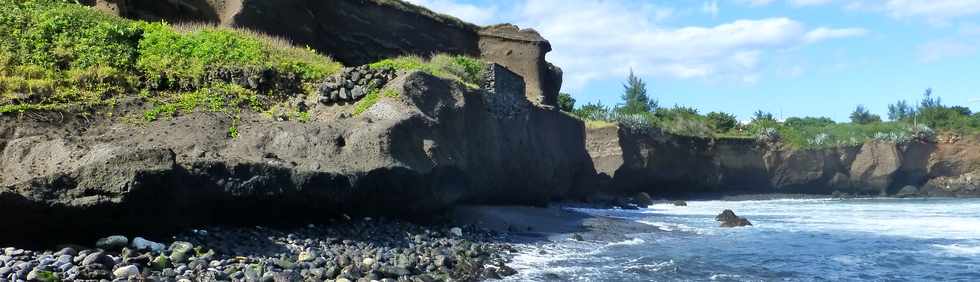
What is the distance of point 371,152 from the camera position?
13.5 m

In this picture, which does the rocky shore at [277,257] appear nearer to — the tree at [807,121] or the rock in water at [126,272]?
the rock in water at [126,272]

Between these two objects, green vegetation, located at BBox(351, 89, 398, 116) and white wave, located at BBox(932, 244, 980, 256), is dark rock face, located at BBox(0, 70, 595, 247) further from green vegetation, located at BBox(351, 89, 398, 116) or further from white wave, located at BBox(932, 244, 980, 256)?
white wave, located at BBox(932, 244, 980, 256)

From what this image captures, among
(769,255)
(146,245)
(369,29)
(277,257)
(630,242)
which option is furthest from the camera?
(369,29)

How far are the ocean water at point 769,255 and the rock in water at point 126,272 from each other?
507cm

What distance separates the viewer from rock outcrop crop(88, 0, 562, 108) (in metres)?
22.2

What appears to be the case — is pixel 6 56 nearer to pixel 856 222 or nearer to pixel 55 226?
pixel 55 226

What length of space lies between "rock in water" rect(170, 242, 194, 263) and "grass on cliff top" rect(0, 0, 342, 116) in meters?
3.94

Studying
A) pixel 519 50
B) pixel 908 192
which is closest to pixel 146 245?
pixel 519 50

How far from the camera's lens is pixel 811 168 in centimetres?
4994

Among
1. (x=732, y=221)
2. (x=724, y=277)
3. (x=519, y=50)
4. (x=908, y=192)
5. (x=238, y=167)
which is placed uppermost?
(x=519, y=50)

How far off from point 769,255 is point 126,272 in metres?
11.4

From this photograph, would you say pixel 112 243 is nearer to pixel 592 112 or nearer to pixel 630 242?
pixel 630 242

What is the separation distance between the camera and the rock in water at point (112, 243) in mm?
9547

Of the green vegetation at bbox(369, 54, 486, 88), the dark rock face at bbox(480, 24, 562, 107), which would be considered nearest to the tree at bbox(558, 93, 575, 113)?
the dark rock face at bbox(480, 24, 562, 107)
